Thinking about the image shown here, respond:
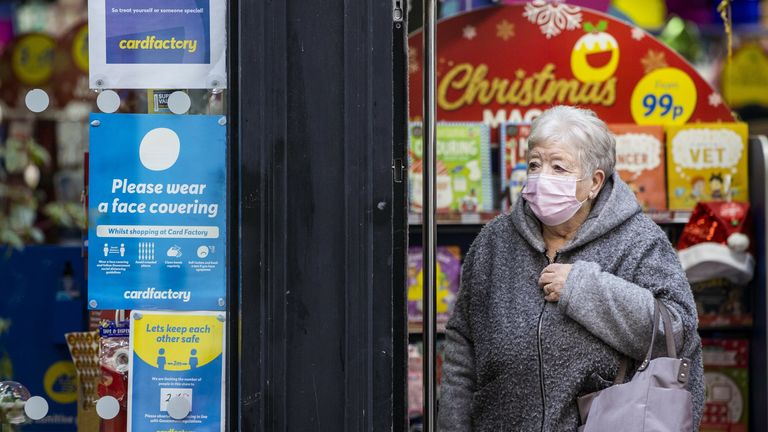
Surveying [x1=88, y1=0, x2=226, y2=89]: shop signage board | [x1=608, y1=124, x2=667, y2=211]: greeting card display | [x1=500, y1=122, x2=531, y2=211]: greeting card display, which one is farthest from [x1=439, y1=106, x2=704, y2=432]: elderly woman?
[x1=608, y1=124, x2=667, y2=211]: greeting card display

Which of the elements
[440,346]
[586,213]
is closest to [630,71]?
[440,346]

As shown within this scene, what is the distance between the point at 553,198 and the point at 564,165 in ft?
0.36

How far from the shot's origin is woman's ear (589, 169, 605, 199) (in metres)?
2.85

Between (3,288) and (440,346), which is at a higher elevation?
(3,288)

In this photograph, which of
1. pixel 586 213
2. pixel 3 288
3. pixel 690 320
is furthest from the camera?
pixel 586 213

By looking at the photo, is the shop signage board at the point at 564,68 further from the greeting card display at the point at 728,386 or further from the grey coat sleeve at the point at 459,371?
the grey coat sleeve at the point at 459,371

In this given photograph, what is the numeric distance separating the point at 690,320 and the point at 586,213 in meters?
0.42

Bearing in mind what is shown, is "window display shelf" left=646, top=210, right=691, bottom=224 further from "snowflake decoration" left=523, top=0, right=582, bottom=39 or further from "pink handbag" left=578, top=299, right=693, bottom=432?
"pink handbag" left=578, top=299, right=693, bottom=432

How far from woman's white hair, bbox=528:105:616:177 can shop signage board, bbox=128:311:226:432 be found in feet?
3.76

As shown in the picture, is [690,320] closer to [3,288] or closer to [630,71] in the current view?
[3,288]

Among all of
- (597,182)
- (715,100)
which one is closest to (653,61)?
(715,100)

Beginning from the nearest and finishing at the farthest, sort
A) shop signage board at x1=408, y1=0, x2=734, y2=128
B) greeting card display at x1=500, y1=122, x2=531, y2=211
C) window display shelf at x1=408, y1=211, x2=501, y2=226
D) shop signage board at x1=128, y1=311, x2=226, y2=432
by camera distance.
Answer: shop signage board at x1=128, y1=311, x2=226, y2=432 → window display shelf at x1=408, y1=211, x2=501, y2=226 → greeting card display at x1=500, y1=122, x2=531, y2=211 → shop signage board at x1=408, y1=0, x2=734, y2=128

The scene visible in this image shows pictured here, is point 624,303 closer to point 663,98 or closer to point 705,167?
point 705,167

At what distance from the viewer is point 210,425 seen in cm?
220
